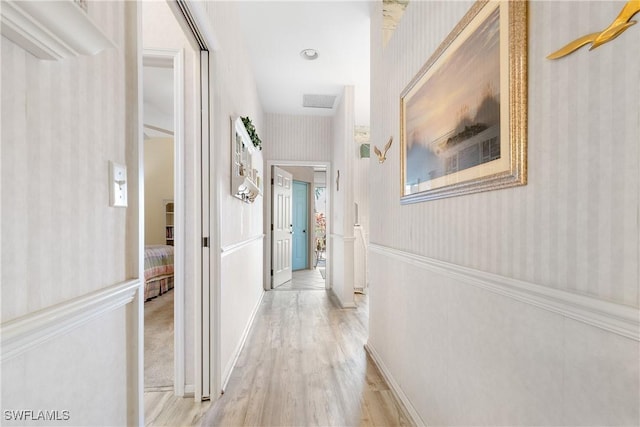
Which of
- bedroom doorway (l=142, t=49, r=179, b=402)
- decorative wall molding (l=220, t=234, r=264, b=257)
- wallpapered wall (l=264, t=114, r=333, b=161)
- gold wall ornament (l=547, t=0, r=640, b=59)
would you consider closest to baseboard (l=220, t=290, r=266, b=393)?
bedroom doorway (l=142, t=49, r=179, b=402)

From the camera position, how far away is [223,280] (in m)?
2.00

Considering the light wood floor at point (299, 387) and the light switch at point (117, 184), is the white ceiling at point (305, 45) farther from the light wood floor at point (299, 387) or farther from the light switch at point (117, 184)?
the light wood floor at point (299, 387)

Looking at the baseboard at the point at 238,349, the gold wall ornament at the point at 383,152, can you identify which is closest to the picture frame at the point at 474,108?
the gold wall ornament at the point at 383,152

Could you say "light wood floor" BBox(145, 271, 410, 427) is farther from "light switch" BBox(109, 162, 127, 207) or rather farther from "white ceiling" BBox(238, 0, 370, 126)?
"white ceiling" BBox(238, 0, 370, 126)

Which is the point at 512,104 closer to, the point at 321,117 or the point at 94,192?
the point at 94,192

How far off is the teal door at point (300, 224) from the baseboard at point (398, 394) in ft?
15.1

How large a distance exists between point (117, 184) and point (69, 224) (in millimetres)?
184

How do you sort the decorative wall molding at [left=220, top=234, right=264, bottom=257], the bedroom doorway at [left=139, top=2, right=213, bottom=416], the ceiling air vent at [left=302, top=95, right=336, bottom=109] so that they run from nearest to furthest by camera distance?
the bedroom doorway at [left=139, top=2, right=213, bottom=416], the decorative wall molding at [left=220, top=234, right=264, bottom=257], the ceiling air vent at [left=302, top=95, right=336, bottom=109]

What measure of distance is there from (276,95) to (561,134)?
399 cm

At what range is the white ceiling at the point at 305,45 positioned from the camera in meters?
2.49

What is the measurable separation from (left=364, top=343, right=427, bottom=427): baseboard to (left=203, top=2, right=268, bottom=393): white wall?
1.10 metres

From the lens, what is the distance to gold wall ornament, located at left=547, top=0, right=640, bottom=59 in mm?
598

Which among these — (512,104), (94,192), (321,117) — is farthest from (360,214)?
(94,192)

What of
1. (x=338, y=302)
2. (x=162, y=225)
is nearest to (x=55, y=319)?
(x=338, y=302)
